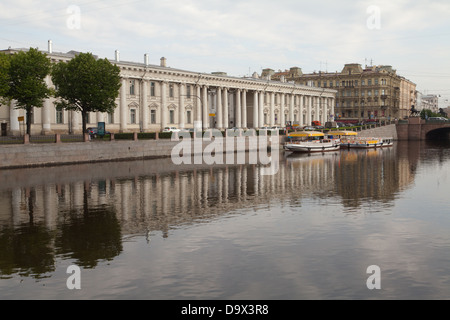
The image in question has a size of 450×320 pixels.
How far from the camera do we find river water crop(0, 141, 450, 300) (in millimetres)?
12875

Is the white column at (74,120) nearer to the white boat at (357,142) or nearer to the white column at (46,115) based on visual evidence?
the white column at (46,115)

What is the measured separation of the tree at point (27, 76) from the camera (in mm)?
48531

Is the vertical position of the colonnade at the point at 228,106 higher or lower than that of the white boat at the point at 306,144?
higher

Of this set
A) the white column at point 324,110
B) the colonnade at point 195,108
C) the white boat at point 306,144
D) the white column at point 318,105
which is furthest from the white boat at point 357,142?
the white column at point 324,110

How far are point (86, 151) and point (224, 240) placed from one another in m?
34.2

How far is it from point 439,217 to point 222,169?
82.6 feet

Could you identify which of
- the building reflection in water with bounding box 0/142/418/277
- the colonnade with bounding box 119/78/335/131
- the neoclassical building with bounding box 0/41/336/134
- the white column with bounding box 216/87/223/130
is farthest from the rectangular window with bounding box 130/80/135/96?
the building reflection in water with bounding box 0/142/418/277

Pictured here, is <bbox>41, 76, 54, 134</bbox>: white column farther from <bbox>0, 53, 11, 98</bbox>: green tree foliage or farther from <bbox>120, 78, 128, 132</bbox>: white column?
<bbox>0, 53, 11, 98</bbox>: green tree foliage

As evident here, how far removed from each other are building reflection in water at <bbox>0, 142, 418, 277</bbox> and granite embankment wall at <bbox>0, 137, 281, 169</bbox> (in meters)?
2.13

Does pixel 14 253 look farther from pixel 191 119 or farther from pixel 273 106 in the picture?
pixel 273 106

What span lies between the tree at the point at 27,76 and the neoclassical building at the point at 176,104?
931 cm

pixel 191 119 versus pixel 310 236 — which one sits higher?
pixel 191 119
